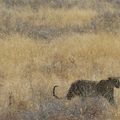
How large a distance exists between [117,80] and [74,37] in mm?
5719

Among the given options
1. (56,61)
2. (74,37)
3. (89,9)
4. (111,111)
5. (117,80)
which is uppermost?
(89,9)

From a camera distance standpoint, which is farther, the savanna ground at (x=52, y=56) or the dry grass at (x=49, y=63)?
the dry grass at (x=49, y=63)

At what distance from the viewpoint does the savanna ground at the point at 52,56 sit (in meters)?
7.66

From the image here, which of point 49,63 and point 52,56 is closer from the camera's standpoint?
point 49,63

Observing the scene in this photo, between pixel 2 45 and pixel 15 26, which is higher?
pixel 15 26

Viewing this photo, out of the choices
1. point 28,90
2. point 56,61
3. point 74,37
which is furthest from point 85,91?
point 74,37

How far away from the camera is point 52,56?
1204 centimetres

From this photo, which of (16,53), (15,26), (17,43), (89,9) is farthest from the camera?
(89,9)

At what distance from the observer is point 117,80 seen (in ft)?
27.7

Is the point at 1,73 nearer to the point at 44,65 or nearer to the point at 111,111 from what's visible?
the point at 44,65

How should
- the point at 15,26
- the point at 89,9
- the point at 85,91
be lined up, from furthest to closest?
the point at 89,9, the point at 15,26, the point at 85,91

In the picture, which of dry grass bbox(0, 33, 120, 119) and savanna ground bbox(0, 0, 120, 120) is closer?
savanna ground bbox(0, 0, 120, 120)

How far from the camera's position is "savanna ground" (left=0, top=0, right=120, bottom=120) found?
7.66m

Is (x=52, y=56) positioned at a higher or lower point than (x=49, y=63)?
higher
